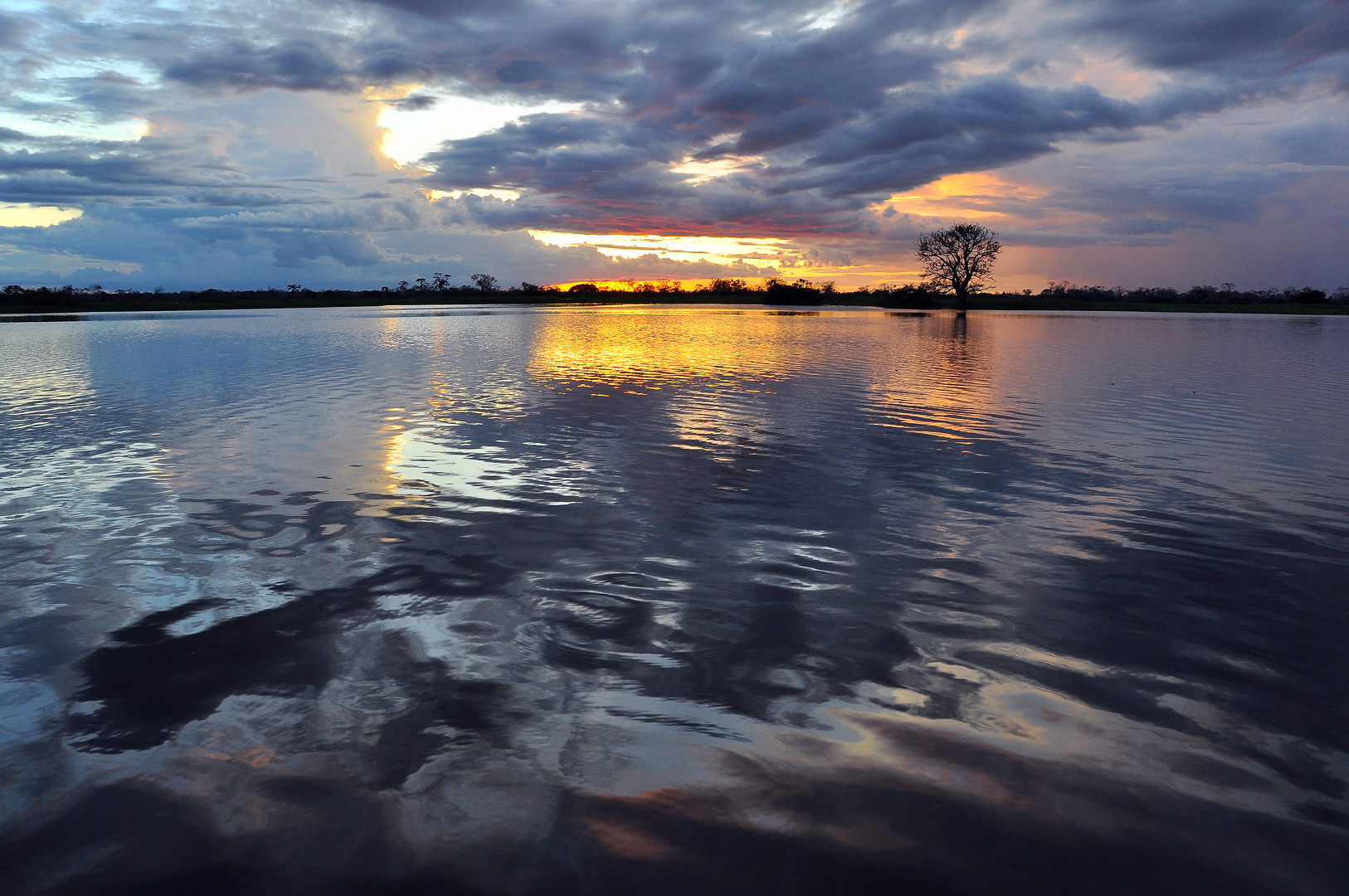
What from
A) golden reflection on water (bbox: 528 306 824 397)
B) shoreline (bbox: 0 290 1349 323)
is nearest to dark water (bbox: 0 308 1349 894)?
golden reflection on water (bbox: 528 306 824 397)

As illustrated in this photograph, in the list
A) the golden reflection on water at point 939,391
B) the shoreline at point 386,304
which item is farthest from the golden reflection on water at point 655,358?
the shoreline at point 386,304


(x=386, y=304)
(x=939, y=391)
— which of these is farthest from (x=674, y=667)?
(x=386, y=304)

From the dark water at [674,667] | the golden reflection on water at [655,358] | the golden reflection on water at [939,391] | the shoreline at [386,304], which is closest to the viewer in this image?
the dark water at [674,667]

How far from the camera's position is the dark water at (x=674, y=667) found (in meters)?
4.30

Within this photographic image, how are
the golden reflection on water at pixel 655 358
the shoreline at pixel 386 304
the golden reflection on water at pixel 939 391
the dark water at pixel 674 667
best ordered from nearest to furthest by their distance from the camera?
1. the dark water at pixel 674 667
2. the golden reflection on water at pixel 939 391
3. the golden reflection on water at pixel 655 358
4. the shoreline at pixel 386 304

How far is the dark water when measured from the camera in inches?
169

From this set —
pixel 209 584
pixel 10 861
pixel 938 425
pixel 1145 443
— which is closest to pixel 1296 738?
pixel 10 861

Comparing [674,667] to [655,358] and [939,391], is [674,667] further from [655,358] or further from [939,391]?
[655,358]

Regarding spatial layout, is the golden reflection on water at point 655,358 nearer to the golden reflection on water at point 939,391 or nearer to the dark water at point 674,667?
the golden reflection on water at point 939,391

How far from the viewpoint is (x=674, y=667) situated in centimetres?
634

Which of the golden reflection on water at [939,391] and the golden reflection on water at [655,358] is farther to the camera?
the golden reflection on water at [655,358]

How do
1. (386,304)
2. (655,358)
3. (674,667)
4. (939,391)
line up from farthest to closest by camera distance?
(386,304), (655,358), (939,391), (674,667)

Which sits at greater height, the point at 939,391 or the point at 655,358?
the point at 655,358

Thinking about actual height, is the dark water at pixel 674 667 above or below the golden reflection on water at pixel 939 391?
below
